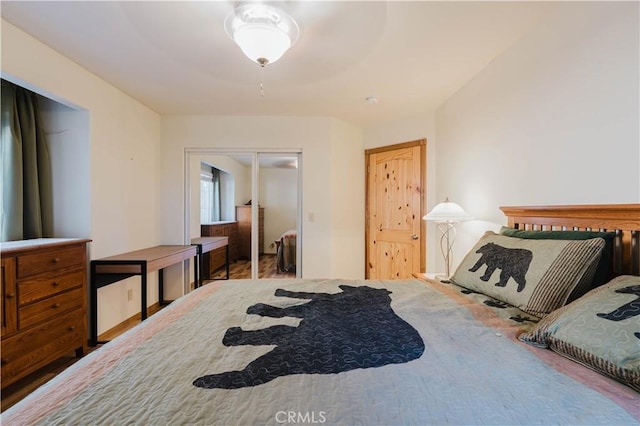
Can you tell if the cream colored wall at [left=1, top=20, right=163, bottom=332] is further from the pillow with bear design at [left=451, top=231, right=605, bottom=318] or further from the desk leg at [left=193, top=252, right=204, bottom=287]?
the pillow with bear design at [left=451, top=231, right=605, bottom=318]

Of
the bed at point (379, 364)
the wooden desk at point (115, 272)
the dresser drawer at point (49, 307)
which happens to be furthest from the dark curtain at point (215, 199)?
the bed at point (379, 364)

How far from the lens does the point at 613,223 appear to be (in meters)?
1.28

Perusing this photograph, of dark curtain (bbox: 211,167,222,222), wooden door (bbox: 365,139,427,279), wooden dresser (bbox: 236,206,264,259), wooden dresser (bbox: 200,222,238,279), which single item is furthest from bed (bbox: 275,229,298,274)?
wooden door (bbox: 365,139,427,279)

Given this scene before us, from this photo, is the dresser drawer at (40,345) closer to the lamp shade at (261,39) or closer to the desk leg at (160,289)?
the desk leg at (160,289)

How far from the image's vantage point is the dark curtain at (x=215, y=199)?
392cm

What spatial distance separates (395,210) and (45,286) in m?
3.40

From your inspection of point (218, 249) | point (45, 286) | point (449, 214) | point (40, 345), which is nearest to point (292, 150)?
point (218, 249)

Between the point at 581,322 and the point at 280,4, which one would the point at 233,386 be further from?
the point at 280,4

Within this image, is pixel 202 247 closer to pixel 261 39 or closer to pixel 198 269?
pixel 198 269

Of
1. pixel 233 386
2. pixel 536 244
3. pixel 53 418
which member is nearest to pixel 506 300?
pixel 536 244

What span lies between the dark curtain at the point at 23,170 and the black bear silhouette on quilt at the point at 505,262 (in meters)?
3.28

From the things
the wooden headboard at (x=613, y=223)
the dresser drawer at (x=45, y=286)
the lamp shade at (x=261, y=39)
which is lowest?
the dresser drawer at (x=45, y=286)

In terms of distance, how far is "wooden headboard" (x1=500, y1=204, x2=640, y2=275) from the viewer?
47.5 inches

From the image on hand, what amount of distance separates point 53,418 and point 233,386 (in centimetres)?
39
